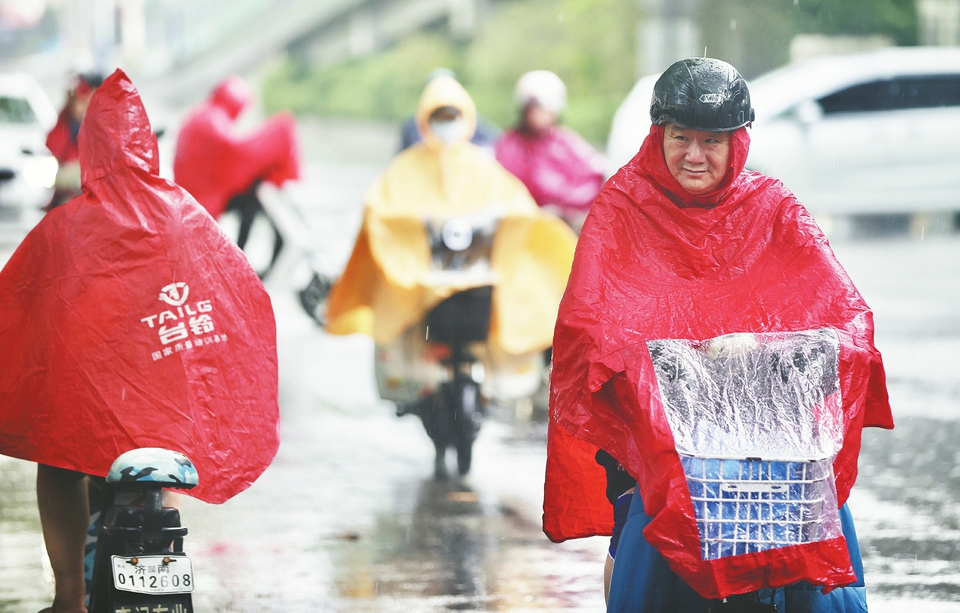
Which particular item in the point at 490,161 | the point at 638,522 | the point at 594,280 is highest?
the point at 490,161

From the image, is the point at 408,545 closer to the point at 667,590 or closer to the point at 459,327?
the point at 459,327

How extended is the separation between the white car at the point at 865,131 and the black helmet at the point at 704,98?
13.8m

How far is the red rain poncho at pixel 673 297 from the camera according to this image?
11.0 ft

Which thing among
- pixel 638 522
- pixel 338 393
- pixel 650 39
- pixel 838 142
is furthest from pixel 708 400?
pixel 650 39

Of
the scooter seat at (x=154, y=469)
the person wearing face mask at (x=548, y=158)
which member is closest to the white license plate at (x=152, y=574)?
the scooter seat at (x=154, y=469)

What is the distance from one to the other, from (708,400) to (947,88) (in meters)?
16.0

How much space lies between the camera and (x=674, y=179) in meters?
3.64

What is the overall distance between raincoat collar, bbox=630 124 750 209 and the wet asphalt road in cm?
197

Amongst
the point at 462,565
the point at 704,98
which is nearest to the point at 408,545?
the point at 462,565

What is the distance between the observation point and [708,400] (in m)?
3.33

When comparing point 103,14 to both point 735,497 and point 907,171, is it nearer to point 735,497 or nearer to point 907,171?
point 907,171

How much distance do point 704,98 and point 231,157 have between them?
8.60 m

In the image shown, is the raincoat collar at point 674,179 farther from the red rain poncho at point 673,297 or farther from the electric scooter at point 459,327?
the electric scooter at point 459,327

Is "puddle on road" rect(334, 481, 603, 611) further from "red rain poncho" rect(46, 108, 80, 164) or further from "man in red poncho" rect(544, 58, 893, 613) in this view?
"red rain poncho" rect(46, 108, 80, 164)
